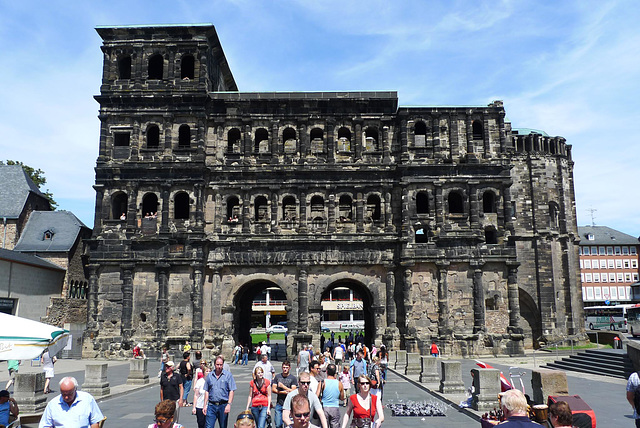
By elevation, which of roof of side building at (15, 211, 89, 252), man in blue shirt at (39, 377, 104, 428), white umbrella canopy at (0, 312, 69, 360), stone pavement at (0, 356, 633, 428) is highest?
roof of side building at (15, 211, 89, 252)

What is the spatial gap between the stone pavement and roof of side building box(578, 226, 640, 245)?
2899 inches

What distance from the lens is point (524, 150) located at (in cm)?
4566

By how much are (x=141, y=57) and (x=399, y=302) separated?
24.6 metres

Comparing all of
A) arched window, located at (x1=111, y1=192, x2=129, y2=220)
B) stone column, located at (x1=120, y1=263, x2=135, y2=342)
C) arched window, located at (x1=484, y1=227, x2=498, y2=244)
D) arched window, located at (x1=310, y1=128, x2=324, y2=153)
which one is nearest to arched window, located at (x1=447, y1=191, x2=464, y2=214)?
arched window, located at (x1=484, y1=227, x2=498, y2=244)

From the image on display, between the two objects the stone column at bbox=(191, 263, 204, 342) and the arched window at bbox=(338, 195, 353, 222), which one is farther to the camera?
the arched window at bbox=(338, 195, 353, 222)

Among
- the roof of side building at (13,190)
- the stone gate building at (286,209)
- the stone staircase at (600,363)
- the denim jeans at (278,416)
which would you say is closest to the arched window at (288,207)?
the stone gate building at (286,209)

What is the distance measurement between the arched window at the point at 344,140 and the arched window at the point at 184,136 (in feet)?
34.7

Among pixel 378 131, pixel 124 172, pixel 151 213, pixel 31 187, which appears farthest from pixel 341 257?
pixel 31 187

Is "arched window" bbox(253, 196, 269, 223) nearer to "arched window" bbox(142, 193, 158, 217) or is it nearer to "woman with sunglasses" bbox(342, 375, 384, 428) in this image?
"arched window" bbox(142, 193, 158, 217)

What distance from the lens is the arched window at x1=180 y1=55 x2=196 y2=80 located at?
38.2m

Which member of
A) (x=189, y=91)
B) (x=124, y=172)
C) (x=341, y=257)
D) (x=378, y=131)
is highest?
(x=189, y=91)

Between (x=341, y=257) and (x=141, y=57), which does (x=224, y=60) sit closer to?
(x=141, y=57)

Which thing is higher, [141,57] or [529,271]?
[141,57]

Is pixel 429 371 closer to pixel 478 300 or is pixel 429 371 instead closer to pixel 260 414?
pixel 478 300
